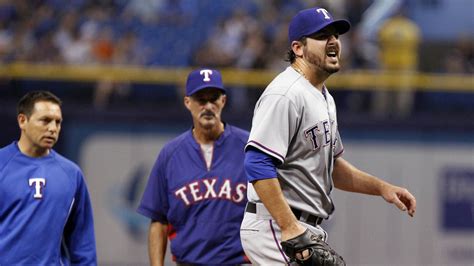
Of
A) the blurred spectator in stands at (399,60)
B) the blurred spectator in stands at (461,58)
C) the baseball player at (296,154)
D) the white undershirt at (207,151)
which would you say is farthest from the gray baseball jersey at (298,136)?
the blurred spectator in stands at (461,58)

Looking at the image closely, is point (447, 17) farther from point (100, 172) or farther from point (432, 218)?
point (100, 172)

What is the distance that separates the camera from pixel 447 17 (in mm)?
12461

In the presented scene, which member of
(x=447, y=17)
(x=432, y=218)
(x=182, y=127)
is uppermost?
(x=447, y=17)

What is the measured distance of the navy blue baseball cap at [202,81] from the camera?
595 cm

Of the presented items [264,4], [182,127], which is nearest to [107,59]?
[182,127]

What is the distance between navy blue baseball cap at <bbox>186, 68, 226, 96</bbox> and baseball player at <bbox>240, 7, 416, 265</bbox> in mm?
1122

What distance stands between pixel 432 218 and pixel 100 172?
3.94 m

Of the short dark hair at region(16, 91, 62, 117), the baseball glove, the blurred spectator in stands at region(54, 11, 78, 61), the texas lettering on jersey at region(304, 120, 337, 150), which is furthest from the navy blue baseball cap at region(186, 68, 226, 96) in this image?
the blurred spectator in stands at region(54, 11, 78, 61)

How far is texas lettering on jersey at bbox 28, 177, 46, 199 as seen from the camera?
558cm

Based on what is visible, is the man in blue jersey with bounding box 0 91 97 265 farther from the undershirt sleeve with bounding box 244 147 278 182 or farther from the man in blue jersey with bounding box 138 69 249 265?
the undershirt sleeve with bounding box 244 147 278 182

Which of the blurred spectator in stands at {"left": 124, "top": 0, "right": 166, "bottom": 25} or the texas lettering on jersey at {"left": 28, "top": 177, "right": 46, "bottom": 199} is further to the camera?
the blurred spectator in stands at {"left": 124, "top": 0, "right": 166, "bottom": 25}

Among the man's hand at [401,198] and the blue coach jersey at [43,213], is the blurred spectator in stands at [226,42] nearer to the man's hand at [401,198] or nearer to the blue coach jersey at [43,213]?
the blue coach jersey at [43,213]

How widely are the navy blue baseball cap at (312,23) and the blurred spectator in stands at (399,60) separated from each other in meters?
6.62

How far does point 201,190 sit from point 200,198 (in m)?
0.06
